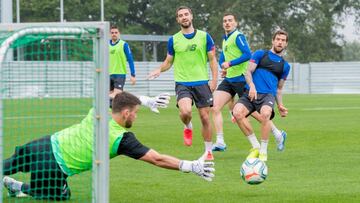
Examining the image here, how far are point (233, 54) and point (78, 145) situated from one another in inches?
285

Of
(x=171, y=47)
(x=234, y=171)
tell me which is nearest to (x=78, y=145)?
(x=234, y=171)

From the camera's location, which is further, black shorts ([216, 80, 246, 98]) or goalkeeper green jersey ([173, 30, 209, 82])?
black shorts ([216, 80, 246, 98])

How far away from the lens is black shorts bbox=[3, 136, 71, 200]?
883 centimetres

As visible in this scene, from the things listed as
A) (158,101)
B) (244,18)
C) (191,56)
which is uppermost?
(244,18)

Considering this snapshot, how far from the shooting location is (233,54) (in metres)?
15.4

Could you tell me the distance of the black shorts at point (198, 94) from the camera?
46.1ft

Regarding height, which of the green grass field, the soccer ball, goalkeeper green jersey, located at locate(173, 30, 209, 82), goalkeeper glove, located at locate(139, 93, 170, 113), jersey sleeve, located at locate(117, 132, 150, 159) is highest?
goalkeeper green jersey, located at locate(173, 30, 209, 82)

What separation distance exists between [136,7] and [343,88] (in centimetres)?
2081

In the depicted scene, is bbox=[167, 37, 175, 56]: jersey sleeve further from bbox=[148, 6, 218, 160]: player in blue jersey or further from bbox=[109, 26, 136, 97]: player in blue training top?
bbox=[109, 26, 136, 97]: player in blue training top

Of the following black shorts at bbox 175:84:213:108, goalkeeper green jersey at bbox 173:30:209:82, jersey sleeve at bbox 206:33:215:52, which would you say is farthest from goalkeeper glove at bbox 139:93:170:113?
jersey sleeve at bbox 206:33:215:52

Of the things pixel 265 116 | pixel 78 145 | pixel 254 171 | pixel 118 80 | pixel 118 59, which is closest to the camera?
pixel 78 145

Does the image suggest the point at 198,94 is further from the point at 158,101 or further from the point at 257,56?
the point at 158,101

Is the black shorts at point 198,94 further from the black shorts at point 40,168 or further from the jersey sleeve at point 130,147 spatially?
the jersey sleeve at point 130,147

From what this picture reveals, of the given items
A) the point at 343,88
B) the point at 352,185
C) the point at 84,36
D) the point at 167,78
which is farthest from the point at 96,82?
the point at 343,88
